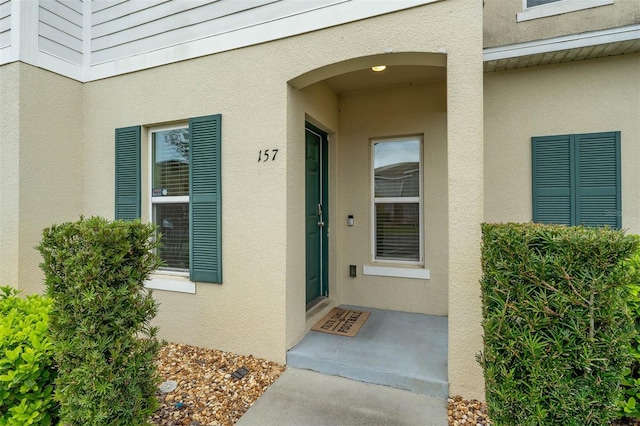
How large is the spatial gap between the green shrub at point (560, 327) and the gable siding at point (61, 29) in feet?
18.1

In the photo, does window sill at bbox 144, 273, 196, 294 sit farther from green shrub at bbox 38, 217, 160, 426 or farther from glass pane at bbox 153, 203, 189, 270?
green shrub at bbox 38, 217, 160, 426

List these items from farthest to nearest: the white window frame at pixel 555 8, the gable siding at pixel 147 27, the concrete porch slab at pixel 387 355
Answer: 1. the white window frame at pixel 555 8
2. the gable siding at pixel 147 27
3. the concrete porch slab at pixel 387 355

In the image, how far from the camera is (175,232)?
12.8 feet

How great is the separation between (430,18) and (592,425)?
120 inches

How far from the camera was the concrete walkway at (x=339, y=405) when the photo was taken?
7.78 feet

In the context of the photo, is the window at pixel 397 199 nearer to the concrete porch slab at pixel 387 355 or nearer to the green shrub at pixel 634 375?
the concrete porch slab at pixel 387 355

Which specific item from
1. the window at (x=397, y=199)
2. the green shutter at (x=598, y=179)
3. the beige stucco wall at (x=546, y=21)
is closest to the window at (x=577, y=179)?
the green shutter at (x=598, y=179)

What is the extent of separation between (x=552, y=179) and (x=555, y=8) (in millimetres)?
1930

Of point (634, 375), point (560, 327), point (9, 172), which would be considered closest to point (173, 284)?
point (9, 172)

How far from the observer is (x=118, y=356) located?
1.89 metres

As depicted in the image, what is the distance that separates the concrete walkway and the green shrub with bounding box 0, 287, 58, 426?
1285 millimetres

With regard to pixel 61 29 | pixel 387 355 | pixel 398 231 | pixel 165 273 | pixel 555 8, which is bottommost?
pixel 387 355

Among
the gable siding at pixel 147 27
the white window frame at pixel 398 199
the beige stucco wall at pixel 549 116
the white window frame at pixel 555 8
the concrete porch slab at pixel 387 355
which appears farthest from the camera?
the white window frame at pixel 398 199

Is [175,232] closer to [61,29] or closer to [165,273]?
[165,273]
